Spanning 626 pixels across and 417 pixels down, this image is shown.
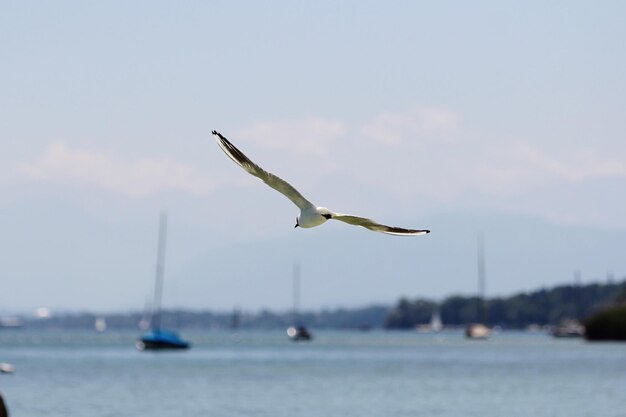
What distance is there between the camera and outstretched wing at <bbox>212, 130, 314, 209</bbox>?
16641 mm

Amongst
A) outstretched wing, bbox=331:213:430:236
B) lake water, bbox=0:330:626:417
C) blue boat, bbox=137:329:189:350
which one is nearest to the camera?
outstretched wing, bbox=331:213:430:236

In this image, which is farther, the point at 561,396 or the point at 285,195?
the point at 561,396

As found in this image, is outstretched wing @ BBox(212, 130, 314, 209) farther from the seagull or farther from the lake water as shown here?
the lake water

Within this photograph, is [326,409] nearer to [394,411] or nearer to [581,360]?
[394,411]

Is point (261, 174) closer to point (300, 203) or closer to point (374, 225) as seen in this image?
point (300, 203)

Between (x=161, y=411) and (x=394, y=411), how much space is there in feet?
38.4

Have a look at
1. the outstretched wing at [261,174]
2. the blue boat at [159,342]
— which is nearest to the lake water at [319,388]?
the blue boat at [159,342]

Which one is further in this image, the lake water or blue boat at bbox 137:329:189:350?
blue boat at bbox 137:329:189:350

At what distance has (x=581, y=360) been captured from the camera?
144125mm

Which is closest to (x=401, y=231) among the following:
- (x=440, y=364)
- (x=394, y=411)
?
(x=394, y=411)

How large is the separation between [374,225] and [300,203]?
89 cm

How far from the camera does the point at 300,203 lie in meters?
16.9

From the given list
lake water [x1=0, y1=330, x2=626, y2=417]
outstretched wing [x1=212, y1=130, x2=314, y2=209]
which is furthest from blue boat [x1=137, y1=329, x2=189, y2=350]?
outstretched wing [x1=212, y1=130, x2=314, y2=209]

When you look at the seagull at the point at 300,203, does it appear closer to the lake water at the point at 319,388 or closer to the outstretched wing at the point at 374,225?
the outstretched wing at the point at 374,225
